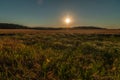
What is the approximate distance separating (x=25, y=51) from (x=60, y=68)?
7.68 feet

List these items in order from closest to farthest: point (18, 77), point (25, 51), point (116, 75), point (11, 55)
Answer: point (18, 77) < point (116, 75) < point (11, 55) < point (25, 51)

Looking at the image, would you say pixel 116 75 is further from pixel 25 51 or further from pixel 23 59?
pixel 25 51

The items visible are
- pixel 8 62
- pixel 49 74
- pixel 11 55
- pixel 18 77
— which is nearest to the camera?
pixel 18 77

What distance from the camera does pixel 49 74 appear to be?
545 centimetres

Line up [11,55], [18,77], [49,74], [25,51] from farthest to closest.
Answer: [25,51] → [11,55] → [49,74] → [18,77]

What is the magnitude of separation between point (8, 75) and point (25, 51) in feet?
8.42

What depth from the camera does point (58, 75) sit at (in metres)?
5.47

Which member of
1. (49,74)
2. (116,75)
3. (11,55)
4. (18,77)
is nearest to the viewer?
(18,77)

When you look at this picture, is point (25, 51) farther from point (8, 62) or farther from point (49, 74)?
point (49, 74)

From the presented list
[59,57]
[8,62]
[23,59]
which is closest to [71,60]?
[59,57]

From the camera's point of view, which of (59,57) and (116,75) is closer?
(116,75)

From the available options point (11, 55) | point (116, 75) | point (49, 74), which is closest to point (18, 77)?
point (49, 74)

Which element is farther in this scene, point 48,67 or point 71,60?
point 71,60

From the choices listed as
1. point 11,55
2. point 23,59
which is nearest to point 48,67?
point 23,59
